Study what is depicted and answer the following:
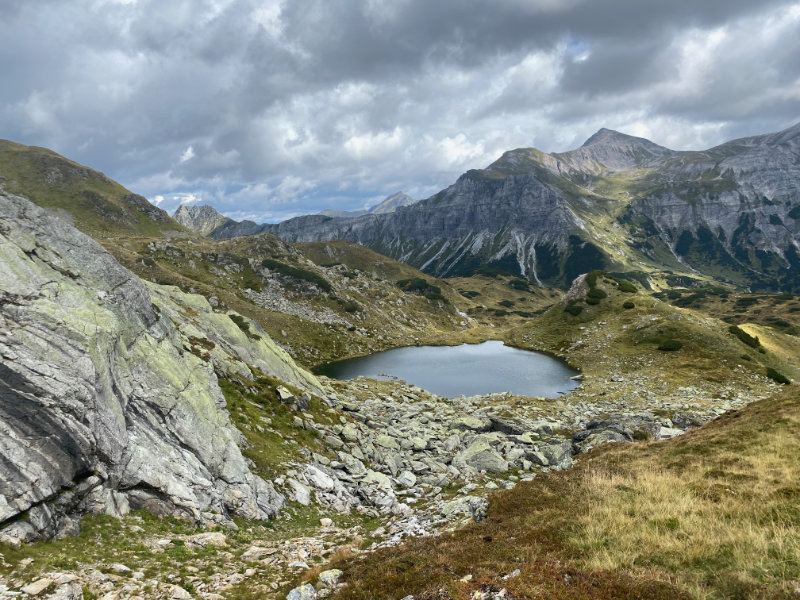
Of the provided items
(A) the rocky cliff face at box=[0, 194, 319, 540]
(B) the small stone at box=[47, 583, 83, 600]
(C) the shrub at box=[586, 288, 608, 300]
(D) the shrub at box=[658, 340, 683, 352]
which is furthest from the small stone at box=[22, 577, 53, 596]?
(C) the shrub at box=[586, 288, 608, 300]

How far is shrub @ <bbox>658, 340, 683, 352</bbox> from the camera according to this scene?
83062mm

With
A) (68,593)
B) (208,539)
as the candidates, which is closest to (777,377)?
(208,539)

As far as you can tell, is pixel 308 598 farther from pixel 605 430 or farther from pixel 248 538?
pixel 605 430

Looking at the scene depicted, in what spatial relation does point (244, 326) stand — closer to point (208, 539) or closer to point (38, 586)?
point (208, 539)

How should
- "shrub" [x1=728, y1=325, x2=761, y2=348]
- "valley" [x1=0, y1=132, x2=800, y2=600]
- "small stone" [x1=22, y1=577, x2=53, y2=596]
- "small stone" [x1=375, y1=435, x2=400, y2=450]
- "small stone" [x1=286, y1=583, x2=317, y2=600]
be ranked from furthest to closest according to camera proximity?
"shrub" [x1=728, y1=325, x2=761, y2=348] → "small stone" [x1=375, y1=435, x2=400, y2=450] → "small stone" [x1=286, y1=583, x2=317, y2=600] → "valley" [x1=0, y1=132, x2=800, y2=600] → "small stone" [x1=22, y1=577, x2=53, y2=596]

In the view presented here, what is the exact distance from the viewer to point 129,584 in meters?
10.9

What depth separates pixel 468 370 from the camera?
93188 millimetres

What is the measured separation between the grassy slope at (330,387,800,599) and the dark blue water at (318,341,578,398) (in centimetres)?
5377

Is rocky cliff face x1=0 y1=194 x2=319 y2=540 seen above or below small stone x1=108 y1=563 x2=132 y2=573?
above

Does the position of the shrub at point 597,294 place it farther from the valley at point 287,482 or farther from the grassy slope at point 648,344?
the valley at point 287,482

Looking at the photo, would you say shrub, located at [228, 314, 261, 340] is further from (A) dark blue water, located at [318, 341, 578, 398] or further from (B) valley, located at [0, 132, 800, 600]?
(A) dark blue water, located at [318, 341, 578, 398]

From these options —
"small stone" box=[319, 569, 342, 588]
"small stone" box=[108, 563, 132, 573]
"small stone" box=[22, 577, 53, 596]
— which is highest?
"small stone" box=[22, 577, 53, 596]

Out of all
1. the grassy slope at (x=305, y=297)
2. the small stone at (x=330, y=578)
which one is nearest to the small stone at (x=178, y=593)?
the small stone at (x=330, y=578)

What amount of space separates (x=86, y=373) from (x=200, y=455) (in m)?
6.88
